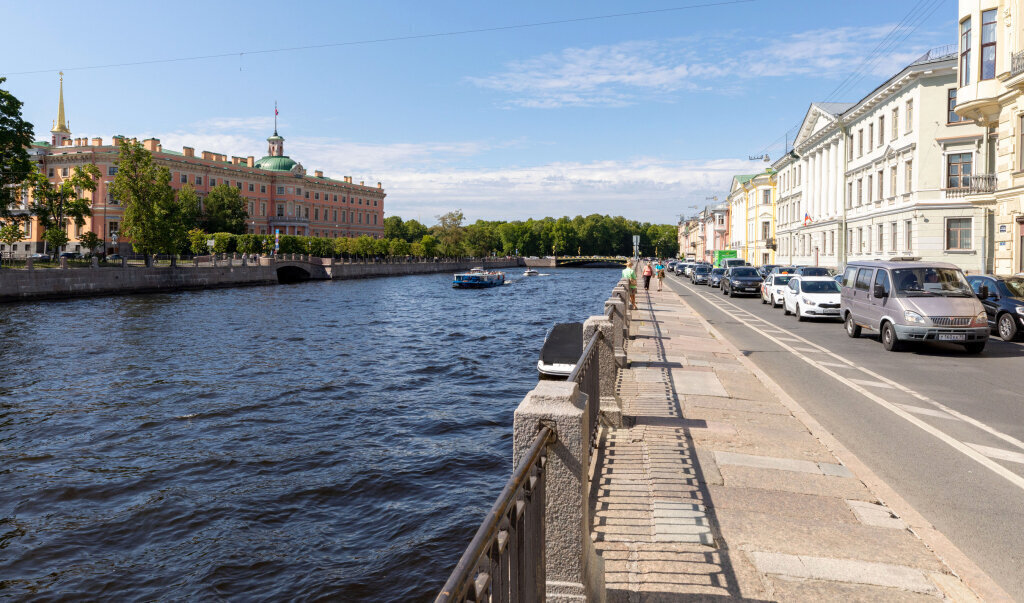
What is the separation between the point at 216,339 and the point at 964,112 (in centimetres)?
3071

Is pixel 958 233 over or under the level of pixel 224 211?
under

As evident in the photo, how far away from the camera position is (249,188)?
107 meters

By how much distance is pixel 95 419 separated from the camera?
12.9 m

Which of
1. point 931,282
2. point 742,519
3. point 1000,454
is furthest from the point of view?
point 931,282

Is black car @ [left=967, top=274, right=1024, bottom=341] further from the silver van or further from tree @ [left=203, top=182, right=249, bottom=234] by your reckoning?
tree @ [left=203, top=182, right=249, bottom=234]

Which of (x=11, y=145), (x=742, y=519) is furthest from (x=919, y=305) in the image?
(x=11, y=145)

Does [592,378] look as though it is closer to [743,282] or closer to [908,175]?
[743,282]

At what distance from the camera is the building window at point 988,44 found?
80.7ft

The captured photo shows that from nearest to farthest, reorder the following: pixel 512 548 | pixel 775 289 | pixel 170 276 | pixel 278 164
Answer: pixel 512 548, pixel 775 289, pixel 170 276, pixel 278 164

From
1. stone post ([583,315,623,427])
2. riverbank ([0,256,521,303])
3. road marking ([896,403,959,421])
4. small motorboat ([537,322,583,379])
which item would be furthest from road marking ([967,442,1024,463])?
riverbank ([0,256,521,303])

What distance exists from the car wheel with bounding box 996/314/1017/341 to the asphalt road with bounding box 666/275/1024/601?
0.23m

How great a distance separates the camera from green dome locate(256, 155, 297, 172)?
11649cm

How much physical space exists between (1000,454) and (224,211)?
100 m

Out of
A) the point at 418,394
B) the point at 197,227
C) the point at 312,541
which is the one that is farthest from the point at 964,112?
the point at 197,227
